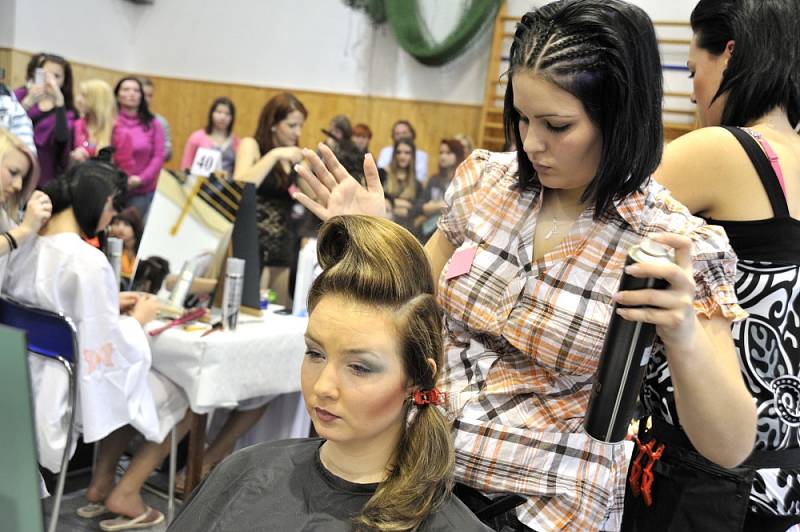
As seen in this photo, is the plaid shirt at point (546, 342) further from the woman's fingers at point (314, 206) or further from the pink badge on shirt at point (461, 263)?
the woman's fingers at point (314, 206)

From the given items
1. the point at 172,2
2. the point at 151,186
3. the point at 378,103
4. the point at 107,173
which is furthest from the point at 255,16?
the point at 107,173

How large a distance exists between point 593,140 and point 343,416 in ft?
1.73

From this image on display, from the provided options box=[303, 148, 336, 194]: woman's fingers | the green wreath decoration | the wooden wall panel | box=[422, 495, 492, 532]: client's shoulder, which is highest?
the green wreath decoration

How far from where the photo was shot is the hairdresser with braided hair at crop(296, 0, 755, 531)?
1.06 meters

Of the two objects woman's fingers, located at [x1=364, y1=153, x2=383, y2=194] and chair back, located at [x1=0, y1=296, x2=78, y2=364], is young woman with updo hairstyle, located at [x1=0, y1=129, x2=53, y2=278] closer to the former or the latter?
chair back, located at [x1=0, y1=296, x2=78, y2=364]

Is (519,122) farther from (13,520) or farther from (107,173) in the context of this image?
(107,173)

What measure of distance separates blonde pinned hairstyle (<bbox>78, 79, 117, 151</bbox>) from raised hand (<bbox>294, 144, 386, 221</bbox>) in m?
4.16

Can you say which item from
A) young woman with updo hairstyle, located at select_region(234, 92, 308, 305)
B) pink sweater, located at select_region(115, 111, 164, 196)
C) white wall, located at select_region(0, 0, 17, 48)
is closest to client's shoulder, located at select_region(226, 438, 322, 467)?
young woman with updo hairstyle, located at select_region(234, 92, 308, 305)

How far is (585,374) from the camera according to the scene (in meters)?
1.13

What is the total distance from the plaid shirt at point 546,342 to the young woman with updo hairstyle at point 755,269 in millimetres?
142

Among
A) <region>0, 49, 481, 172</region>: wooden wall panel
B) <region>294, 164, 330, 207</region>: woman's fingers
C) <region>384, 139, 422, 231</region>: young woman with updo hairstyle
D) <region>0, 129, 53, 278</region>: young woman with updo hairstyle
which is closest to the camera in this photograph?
<region>294, 164, 330, 207</region>: woman's fingers

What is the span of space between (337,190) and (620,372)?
0.57 m

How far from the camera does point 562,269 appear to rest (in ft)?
3.74

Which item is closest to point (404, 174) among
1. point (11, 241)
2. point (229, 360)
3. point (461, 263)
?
point (229, 360)
